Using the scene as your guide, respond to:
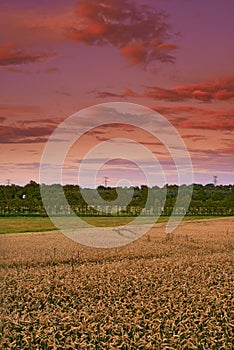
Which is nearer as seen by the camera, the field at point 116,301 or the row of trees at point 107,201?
the field at point 116,301

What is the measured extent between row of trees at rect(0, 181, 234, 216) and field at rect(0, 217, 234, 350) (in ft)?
150

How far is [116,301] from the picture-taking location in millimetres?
12086

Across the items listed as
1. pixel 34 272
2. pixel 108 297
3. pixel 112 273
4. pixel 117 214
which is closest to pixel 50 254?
pixel 34 272

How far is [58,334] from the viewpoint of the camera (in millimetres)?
10102

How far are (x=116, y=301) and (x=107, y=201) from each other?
62.7m

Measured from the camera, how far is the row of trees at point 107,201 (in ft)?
229

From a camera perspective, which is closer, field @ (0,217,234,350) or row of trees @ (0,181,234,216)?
field @ (0,217,234,350)

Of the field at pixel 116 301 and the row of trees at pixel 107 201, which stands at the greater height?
the row of trees at pixel 107 201

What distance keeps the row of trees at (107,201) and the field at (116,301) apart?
45.8 metres

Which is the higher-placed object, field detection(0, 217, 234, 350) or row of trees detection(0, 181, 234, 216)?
row of trees detection(0, 181, 234, 216)

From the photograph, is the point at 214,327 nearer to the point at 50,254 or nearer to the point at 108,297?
the point at 108,297

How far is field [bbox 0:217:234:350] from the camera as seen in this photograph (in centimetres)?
964

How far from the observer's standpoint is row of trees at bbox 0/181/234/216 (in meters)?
69.7

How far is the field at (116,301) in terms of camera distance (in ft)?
31.6
